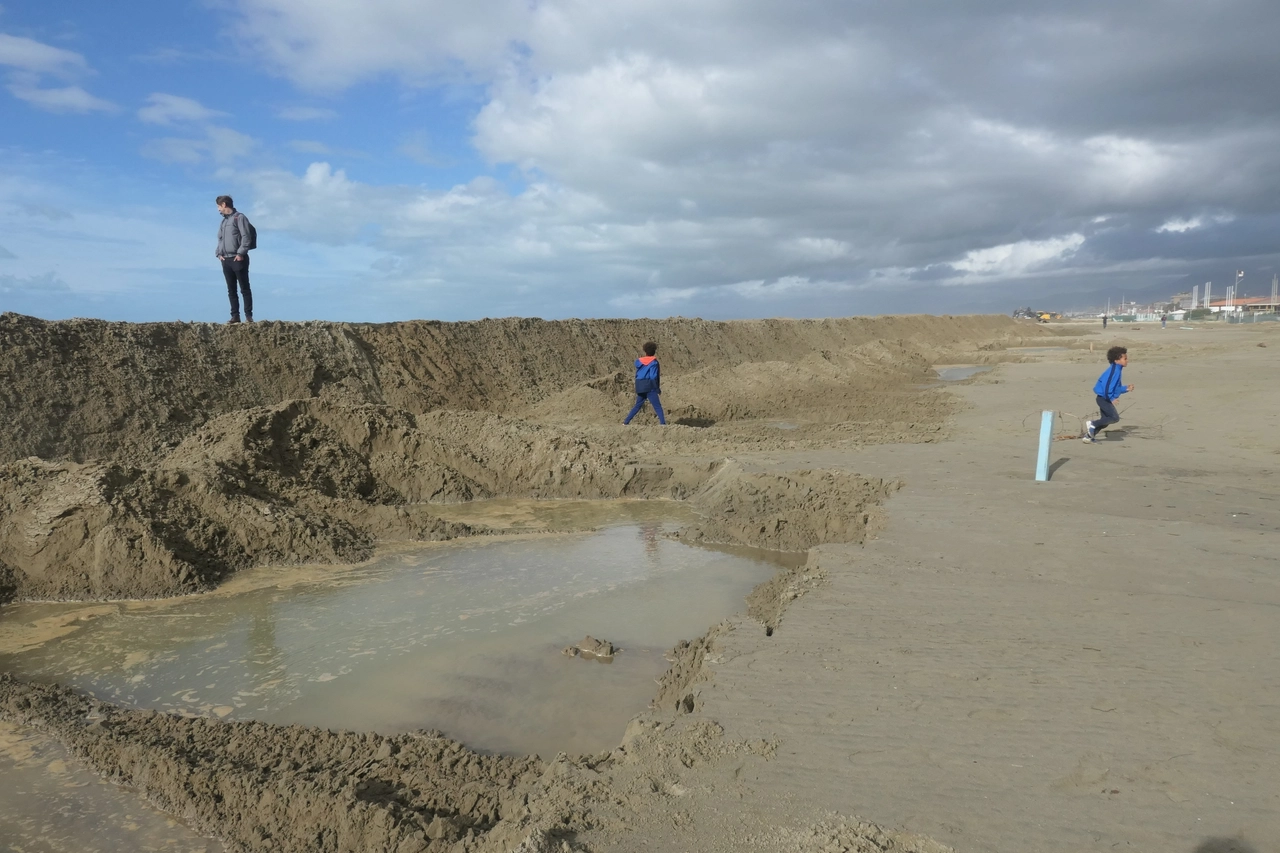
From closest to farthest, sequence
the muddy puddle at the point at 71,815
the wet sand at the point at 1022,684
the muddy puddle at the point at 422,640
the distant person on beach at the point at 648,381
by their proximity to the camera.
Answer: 1. the wet sand at the point at 1022,684
2. the muddy puddle at the point at 71,815
3. the muddy puddle at the point at 422,640
4. the distant person on beach at the point at 648,381

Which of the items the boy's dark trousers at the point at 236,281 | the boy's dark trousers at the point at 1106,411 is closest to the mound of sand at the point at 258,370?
the boy's dark trousers at the point at 236,281

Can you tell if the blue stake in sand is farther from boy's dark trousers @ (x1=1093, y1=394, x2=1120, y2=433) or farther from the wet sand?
boy's dark trousers @ (x1=1093, y1=394, x2=1120, y2=433)

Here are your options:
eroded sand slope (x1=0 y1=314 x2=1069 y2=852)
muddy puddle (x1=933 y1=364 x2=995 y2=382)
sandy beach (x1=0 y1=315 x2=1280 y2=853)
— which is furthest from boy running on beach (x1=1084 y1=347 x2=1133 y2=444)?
muddy puddle (x1=933 y1=364 x2=995 y2=382)

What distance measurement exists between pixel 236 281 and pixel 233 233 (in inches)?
40.9

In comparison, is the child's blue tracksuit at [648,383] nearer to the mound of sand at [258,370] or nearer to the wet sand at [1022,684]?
the mound of sand at [258,370]

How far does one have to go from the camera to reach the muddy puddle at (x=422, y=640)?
14.8 ft

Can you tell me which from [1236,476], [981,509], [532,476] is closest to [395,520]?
[532,476]

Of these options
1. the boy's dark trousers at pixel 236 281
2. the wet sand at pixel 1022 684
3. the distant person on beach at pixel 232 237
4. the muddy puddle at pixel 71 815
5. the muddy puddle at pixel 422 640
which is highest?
the distant person on beach at pixel 232 237

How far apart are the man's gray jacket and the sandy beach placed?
2657mm

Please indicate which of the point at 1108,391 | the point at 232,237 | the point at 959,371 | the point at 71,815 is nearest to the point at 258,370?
the point at 232,237

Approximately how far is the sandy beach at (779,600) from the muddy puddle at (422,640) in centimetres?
31

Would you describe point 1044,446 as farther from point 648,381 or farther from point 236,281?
point 236,281

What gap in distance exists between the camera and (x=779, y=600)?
5422 millimetres

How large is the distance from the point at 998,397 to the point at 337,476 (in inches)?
591
